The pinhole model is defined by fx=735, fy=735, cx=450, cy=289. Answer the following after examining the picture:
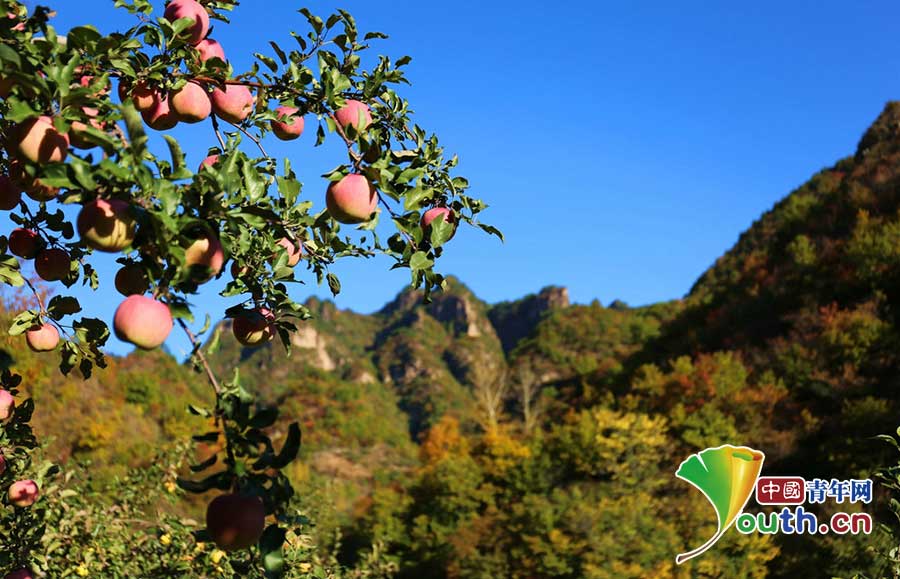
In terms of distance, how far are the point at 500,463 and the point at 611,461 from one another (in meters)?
4.96

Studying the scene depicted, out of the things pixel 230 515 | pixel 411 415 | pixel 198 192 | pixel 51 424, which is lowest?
pixel 230 515

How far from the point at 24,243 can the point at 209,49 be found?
2.36 ft

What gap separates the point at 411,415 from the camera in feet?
320

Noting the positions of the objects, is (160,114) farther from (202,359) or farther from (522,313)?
(522,313)

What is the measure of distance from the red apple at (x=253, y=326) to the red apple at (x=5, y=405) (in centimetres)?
86

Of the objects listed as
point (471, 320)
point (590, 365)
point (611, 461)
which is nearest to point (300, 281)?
point (611, 461)

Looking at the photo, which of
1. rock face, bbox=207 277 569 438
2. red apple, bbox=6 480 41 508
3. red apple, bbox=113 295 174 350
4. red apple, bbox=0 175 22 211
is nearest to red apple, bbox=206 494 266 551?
red apple, bbox=113 295 174 350

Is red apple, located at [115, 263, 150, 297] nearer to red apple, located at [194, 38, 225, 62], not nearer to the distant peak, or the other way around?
red apple, located at [194, 38, 225, 62]

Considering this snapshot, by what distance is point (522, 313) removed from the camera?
13312 cm

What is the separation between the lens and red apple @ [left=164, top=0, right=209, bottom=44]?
1612 mm

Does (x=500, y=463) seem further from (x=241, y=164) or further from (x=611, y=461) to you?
(x=241, y=164)

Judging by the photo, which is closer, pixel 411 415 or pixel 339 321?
pixel 411 415

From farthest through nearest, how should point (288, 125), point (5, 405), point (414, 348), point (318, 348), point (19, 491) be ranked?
point (318, 348)
point (414, 348)
point (19, 491)
point (5, 405)
point (288, 125)

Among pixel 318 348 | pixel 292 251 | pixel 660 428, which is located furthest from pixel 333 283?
pixel 318 348
